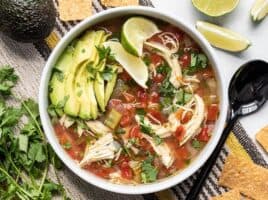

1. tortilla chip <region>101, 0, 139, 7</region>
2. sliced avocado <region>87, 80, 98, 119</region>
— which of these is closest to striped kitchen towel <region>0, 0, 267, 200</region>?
tortilla chip <region>101, 0, 139, 7</region>

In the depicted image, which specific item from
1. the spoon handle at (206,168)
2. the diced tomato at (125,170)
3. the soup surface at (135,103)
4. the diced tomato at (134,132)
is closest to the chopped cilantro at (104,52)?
the soup surface at (135,103)

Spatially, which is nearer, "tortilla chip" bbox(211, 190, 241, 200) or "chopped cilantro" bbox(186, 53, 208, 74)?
"chopped cilantro" bbox(186, 53, 208, 74)

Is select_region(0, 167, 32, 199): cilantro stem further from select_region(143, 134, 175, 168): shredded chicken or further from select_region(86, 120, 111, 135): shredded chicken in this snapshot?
select_region(143, 134, 175, 168): shredded chicken

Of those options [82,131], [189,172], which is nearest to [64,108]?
[82,131]

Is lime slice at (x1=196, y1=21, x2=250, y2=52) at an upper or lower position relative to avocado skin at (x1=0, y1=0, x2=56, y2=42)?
lower

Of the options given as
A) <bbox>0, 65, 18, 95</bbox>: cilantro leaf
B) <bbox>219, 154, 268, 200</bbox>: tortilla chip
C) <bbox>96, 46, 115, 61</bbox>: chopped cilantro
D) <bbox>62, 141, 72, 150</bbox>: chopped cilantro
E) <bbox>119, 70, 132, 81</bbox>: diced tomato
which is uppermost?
<bbox>96, 46, 115, 61</bbox>: chopped cilantro

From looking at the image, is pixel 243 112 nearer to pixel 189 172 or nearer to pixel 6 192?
pixel 189 172

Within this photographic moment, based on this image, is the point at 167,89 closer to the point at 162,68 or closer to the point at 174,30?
the point at 162,68
